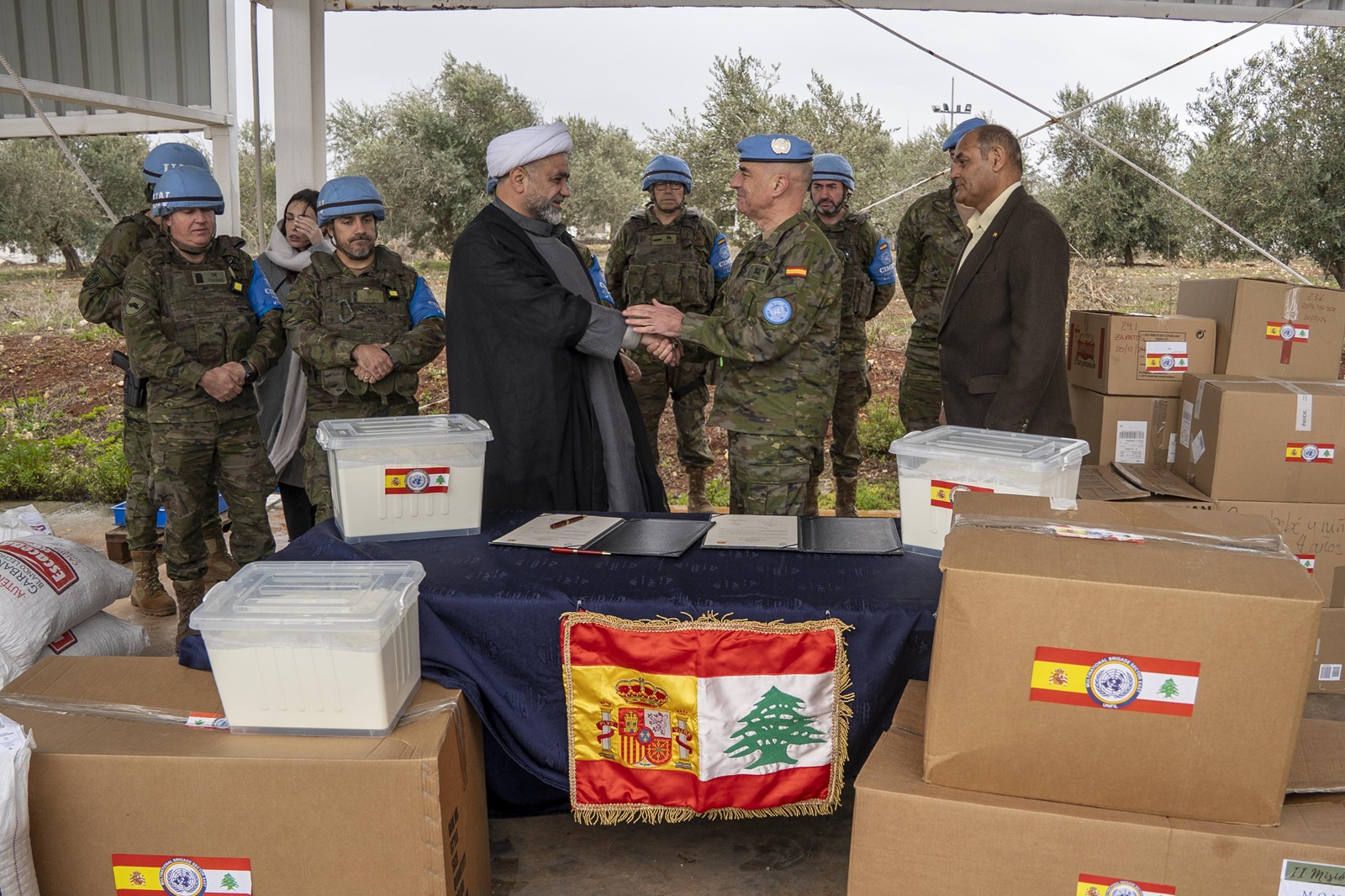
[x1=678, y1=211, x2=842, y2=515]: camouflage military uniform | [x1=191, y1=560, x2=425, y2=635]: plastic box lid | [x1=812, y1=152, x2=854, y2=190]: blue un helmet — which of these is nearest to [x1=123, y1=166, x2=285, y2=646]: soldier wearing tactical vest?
[x1=678, y1=211, x2=842, y2=515]: camouflage military uniform

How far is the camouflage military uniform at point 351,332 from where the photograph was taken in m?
3.90

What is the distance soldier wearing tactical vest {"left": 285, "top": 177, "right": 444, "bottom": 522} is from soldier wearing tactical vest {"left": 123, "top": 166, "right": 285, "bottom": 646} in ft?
0.66

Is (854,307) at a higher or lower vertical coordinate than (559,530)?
higher

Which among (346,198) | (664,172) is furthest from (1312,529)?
(346,198)

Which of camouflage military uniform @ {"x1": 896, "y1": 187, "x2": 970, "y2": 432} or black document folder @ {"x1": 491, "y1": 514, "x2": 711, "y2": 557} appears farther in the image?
camouflage military uniform @ {"x1": 896, "y1": 187, "x2": 970, "y2": 432}

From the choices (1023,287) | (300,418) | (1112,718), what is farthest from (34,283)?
(1112,718)

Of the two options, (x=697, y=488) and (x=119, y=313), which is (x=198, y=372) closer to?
(x=119, y=313)

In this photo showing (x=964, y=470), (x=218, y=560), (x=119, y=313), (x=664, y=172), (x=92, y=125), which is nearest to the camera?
(x=964, y=470)

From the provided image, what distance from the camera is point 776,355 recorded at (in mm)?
3057

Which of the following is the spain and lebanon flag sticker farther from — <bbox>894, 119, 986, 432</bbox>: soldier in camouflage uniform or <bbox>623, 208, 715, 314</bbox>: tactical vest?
<bbox>623, 208, 715, 314</bbox>: tactical vest

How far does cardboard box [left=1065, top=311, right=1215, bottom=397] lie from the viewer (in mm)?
3607

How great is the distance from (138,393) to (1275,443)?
4.21 m

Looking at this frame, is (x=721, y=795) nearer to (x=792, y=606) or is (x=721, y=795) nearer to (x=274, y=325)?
(x=792, y=606)

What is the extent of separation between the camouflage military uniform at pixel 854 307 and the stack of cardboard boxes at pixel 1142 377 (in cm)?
178
